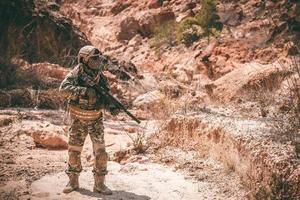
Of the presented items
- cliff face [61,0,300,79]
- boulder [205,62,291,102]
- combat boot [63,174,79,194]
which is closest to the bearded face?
combat boot [63,174,79,194]

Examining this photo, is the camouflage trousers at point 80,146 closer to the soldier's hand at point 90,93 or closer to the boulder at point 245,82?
the soldier's hand at point 90,93

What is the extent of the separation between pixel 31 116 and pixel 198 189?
3.96 metres

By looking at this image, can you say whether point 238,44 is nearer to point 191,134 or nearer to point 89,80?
point 191,134

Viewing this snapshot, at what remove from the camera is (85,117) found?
184 inches

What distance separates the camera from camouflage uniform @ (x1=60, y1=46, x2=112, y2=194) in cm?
468

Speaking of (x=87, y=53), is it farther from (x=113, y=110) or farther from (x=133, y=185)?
(x=133, y=185)

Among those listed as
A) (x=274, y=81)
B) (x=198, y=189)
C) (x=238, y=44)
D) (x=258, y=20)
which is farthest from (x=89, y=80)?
(x=258, y=20)

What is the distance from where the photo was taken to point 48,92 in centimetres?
912

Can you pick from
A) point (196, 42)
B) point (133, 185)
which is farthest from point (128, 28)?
point (133, 185)

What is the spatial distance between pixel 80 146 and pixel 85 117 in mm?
313

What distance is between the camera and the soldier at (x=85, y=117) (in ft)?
15.3

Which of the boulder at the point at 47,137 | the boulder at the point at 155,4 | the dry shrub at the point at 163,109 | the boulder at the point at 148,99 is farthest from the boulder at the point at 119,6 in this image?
the boulder at the point at 47,137

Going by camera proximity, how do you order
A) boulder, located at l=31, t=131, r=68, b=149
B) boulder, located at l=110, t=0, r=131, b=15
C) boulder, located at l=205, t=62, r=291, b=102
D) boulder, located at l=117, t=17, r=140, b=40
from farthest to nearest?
boulder, located at l=110, t=0, r=131, b=15
boulder, located at l=117, t=17, r=140, b=40
boulder, located at l=205, t=62, r=291, b=102
boulder, located at l=31, t=131, r=68, b=149

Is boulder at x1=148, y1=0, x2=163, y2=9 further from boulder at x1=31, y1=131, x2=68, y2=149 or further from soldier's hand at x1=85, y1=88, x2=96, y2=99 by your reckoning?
soldier's hand at x1=85, y1=88, x2=96, y2=99
